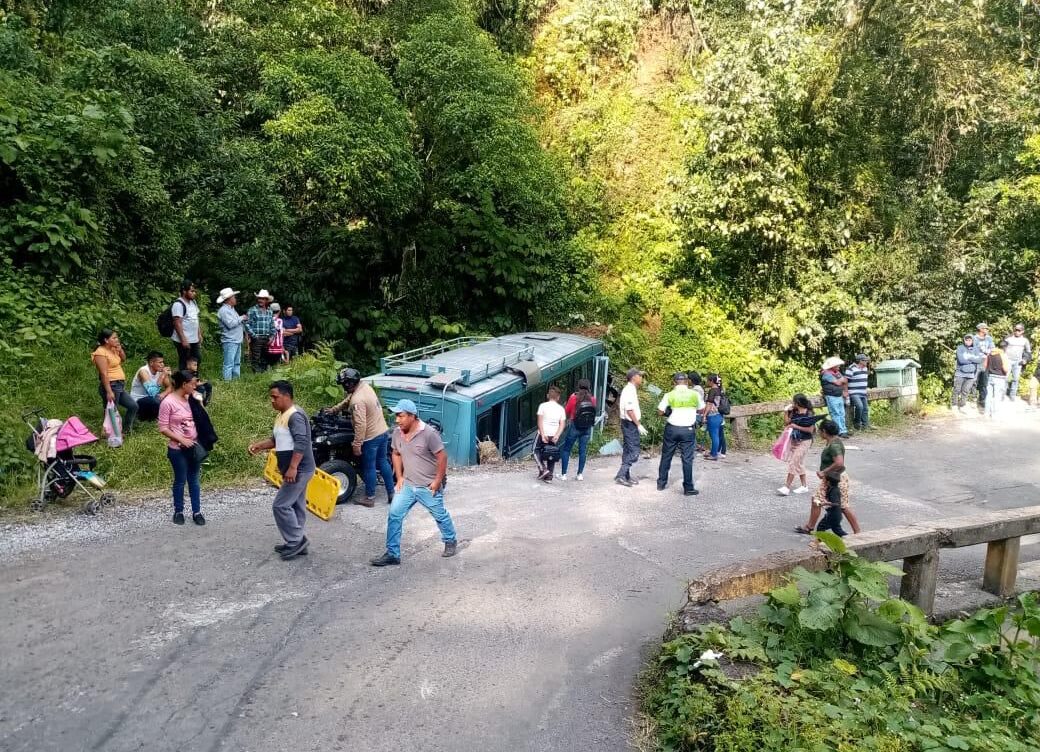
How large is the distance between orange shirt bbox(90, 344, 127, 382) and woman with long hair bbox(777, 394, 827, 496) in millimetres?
8956

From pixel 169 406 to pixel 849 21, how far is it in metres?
18.5

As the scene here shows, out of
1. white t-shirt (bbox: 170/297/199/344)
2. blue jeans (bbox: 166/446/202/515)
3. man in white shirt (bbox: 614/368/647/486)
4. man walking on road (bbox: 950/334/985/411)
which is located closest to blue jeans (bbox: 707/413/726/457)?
man in white shirt (bbox: 614/368/647/486)

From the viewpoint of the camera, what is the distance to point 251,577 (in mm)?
7695

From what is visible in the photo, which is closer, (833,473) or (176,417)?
(176,417)

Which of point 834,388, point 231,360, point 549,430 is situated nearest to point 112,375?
point 231,360

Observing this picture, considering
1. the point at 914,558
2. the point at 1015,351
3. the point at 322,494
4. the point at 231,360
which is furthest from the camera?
the point at 1015,351

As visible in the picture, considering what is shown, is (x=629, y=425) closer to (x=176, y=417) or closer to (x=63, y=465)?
(x=176, y=417)

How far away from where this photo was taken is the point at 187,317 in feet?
42.5

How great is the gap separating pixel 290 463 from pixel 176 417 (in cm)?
155

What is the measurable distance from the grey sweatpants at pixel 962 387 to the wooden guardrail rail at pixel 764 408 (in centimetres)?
129

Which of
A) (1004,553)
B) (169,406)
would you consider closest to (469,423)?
(169,406)

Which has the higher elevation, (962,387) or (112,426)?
(112,426)

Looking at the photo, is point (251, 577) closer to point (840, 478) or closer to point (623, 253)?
point (840, 478)

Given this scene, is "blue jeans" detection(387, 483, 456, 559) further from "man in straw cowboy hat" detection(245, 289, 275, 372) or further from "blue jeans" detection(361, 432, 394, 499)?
"man in straw cowboy hat" detection(245, 289, 275, 372)
